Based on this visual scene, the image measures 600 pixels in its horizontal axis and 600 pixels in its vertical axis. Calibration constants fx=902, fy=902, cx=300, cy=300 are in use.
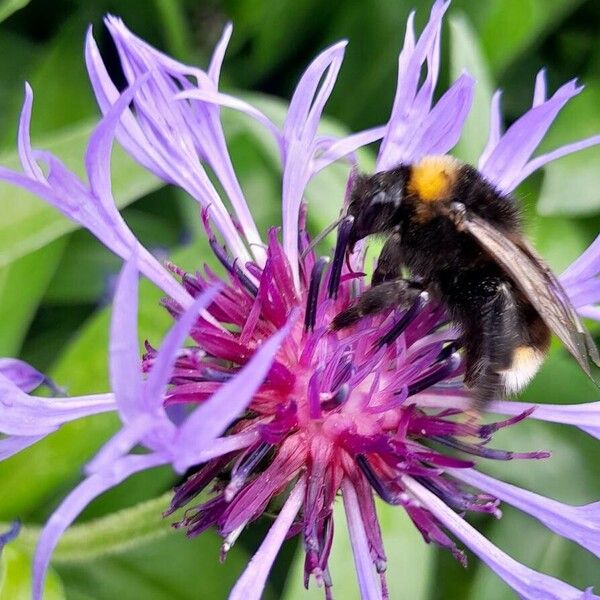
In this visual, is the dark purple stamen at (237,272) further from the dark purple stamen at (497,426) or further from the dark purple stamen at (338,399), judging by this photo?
the dark purple stamen at (497,426)

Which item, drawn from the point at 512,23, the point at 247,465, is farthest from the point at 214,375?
the point at 512,23

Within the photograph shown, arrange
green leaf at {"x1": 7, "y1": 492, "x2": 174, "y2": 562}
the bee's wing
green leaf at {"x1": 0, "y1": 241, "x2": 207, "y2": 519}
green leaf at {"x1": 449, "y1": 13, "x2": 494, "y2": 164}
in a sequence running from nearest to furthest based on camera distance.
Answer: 1. the bee's wing
2. green leaf at {"x1": 7, "y1": 492, "x2": 174, "y2": 562}
3. green leaf at {"x1": 0, "y1": 241, "x2": 207, "y2": 519}
4. green leaf at {"x1": 449, "y1": 13, "x2": 494, "y2": 164}

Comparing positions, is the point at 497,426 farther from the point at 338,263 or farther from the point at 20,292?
the point at 20,292

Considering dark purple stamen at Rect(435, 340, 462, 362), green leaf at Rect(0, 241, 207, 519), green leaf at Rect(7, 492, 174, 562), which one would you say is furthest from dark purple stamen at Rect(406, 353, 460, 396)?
green leaf at Rect(0, 241, 207, 519)

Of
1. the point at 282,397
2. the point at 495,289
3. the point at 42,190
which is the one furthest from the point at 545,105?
the point at 42,190

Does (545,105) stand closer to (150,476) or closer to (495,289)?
(495,289)

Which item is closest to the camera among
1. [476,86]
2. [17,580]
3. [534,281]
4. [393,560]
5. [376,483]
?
[534,281]

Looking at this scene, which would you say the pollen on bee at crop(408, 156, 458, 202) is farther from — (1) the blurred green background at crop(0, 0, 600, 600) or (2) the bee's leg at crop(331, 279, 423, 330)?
(1) the blurred green background at crop(0, 0, 600, 600)
